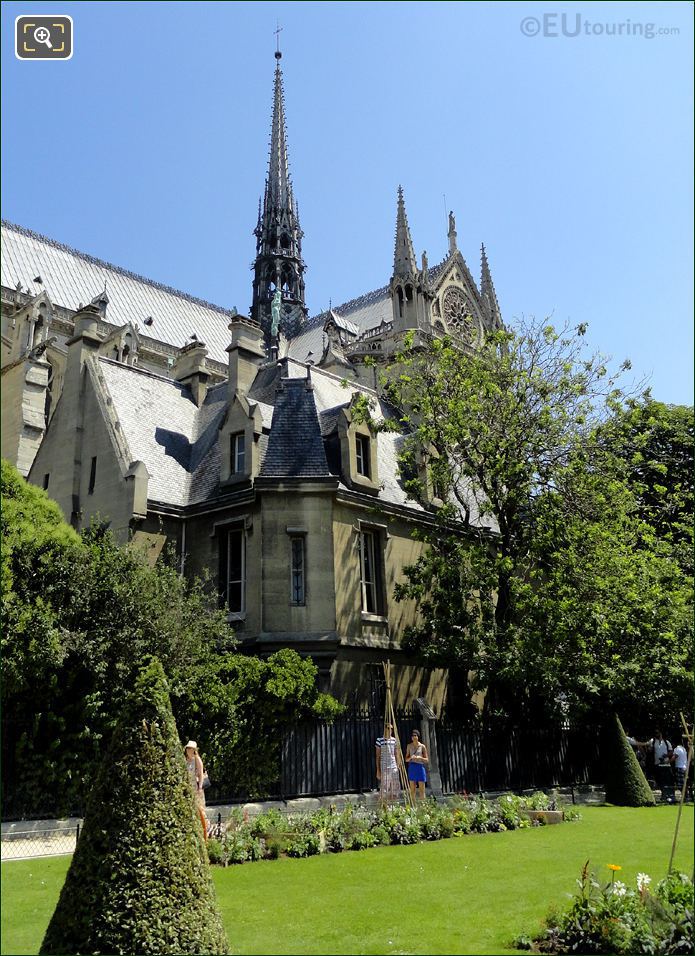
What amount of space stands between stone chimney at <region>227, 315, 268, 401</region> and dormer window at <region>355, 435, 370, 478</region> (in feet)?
15.6

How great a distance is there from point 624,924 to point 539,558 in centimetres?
1757

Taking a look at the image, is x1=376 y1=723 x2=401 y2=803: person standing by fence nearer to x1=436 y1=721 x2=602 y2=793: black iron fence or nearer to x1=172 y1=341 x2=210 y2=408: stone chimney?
x1=436 y1=721 x2=602 y2=793: black iron fence

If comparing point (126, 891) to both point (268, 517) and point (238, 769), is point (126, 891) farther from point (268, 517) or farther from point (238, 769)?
point (268, 517)

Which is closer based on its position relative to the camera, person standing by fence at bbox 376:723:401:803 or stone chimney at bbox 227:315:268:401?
person standing by fence at bbox 376:723:401:803

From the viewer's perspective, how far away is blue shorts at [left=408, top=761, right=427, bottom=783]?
64.0 feet

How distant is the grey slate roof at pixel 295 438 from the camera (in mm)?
25250

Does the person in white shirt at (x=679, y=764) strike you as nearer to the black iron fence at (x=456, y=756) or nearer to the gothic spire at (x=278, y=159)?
the black iron fence at (x=456, y=756)

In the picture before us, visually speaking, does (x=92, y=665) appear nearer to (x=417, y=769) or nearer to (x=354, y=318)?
(x=417, y=769)

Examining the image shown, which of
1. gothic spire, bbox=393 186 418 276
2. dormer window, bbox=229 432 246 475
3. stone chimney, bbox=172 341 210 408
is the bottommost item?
dormer window, bbox=229 432 246 475

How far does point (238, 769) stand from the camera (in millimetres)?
19766

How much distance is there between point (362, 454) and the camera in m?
27.3

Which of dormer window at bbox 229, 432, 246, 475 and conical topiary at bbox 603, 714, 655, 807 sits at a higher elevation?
dormer window at bbox 229, 432, 246, 475

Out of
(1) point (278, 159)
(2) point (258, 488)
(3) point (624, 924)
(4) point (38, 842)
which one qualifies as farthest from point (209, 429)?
(1) point (278, 159)

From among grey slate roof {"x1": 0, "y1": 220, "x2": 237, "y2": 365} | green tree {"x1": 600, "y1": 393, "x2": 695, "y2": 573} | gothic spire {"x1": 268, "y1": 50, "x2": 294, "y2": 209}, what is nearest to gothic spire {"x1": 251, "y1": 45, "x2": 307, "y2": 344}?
gothic spire {"x1": 268, "y1": 50, "x2": 294, "y2": 209}
